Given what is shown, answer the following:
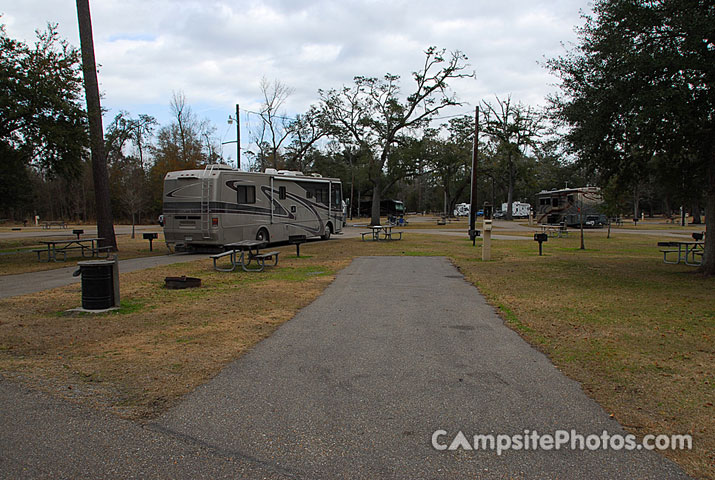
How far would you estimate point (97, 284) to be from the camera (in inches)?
289

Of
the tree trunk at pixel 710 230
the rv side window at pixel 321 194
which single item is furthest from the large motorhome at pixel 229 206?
the tree trunk at pixel 710 230

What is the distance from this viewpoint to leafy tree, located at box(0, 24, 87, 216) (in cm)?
1351

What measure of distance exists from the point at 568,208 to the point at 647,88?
103 feet

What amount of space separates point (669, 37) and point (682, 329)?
692cm

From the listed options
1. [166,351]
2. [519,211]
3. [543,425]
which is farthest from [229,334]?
[519,211]

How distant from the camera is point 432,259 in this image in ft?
52.8

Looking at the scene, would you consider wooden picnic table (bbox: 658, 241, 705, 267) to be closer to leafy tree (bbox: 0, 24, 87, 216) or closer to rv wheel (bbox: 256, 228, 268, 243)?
rv wheel (bbox: 256, 228, 268, 243)

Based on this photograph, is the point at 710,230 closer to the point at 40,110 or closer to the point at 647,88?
the point at 647,88

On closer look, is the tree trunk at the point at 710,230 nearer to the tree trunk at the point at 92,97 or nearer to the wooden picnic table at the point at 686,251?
the wooden picnic table at the point at 686,251

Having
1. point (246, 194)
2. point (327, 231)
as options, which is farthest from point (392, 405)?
point (327, 231)

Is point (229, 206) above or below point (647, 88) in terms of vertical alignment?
below

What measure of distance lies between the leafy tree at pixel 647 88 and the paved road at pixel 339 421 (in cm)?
716

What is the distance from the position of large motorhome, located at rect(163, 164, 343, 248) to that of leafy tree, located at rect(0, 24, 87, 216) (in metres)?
3.42

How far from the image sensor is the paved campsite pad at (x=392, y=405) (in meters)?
3.00
